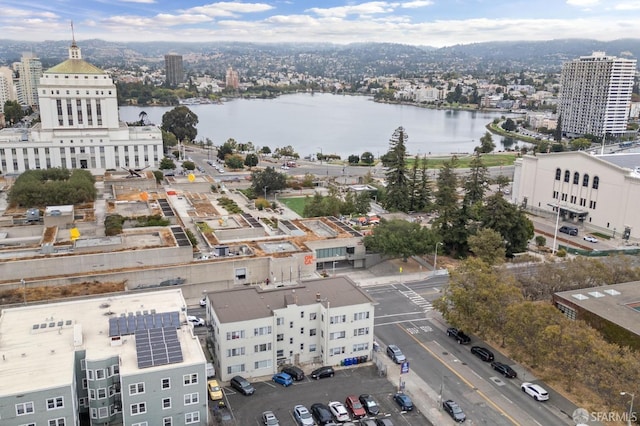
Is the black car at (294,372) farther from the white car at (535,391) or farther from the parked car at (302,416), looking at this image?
the white car at (535,391)

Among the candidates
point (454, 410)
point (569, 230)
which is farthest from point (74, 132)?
point (454, 410)

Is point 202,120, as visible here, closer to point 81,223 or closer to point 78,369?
point 81,223

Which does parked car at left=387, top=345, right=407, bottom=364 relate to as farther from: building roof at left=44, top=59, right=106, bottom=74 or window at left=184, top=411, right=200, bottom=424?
building roof at left=44, top=59, right=106, bottom=74

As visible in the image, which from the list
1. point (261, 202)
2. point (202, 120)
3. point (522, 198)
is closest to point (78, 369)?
point (261, 202)

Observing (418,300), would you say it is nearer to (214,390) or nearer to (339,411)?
(339,411)

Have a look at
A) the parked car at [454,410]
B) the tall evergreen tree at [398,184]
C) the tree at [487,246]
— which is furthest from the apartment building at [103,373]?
the tall evergreen tree at [398,184]

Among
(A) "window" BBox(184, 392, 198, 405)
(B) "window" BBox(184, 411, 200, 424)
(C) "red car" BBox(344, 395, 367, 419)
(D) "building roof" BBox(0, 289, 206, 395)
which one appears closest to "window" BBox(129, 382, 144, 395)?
(D) "building roof" BBox(0, 289, 206, 395)
